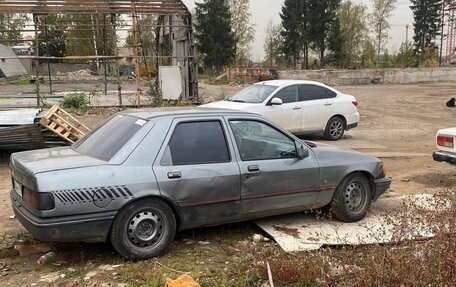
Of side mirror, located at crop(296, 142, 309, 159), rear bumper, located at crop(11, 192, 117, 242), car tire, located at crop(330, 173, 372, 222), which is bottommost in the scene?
car tire, located at crop(330, 173, 372, 222)

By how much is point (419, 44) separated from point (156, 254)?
205 ft

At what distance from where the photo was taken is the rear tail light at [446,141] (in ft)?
25.4

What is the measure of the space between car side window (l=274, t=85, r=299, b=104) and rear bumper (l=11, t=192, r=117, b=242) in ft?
26.2

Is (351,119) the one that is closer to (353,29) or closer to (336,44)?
(336,44)

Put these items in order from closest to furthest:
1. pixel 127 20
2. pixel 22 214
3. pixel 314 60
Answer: pixel 22 214 → pixel 127 20 → pixel 314 60

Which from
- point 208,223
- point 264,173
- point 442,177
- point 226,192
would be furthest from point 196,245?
point 442,177

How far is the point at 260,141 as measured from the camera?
17.9ft

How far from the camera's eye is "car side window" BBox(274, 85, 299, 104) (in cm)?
1190

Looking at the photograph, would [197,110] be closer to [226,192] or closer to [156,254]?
[226,192]

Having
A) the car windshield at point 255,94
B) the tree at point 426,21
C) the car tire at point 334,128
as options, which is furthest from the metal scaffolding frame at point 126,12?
the tree at point 426,21

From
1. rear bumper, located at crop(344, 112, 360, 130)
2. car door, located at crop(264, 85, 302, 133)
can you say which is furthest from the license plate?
rear bumper, located at crop(344, 112, 360, 130)

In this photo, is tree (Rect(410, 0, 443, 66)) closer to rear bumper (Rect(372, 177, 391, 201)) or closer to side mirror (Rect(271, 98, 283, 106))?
side mirror (Rect(271, 98, 283, 106))

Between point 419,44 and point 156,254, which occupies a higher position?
point 419,44

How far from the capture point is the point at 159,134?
4.87m
